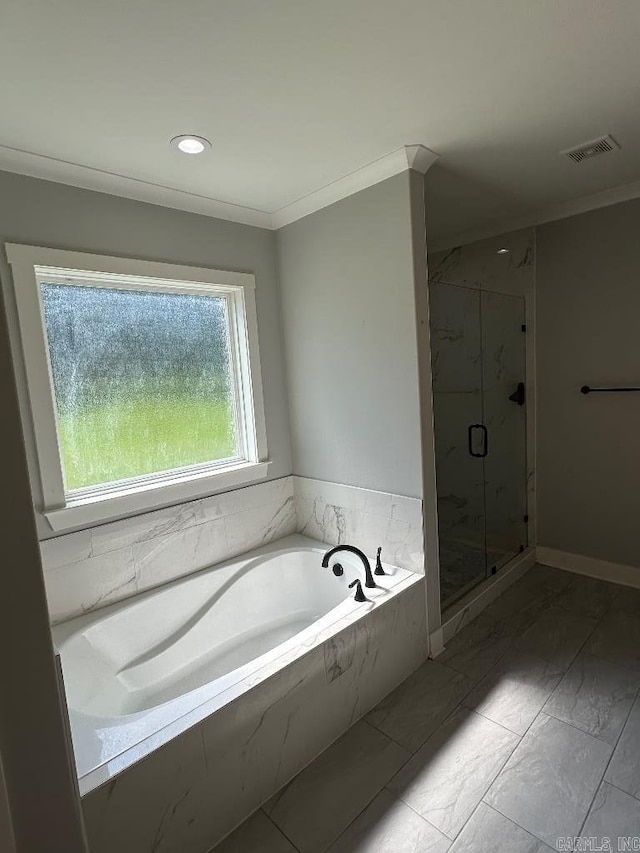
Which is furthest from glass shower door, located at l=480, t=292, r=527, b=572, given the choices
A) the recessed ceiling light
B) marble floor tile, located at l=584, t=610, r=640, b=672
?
the recessed ceiling light

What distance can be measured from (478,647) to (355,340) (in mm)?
1728

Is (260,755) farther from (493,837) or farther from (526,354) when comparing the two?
(526,354)

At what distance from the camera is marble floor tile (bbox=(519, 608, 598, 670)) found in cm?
218

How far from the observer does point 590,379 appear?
2795mm

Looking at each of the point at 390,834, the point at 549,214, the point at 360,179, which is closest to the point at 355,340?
the point at 360,179

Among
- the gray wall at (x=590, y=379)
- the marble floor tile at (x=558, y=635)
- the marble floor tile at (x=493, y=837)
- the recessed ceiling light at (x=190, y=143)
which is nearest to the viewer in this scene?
the marble floor tile at (x=493, y=837)

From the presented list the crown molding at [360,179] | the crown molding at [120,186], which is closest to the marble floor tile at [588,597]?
the crown molding at [360,179]

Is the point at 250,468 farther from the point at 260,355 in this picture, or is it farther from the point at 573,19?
the point at 573,19

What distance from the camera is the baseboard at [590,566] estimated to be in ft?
8.99

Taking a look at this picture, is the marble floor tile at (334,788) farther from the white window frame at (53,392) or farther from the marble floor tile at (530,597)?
the white window frame at (53,392)

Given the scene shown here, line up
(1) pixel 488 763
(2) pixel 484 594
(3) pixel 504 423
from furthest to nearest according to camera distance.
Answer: (3) pixel 504 423
(2) pixel 484 594
(1) pixel 488 763

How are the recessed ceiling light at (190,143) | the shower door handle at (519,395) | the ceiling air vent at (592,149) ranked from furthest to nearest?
the shower door handle at (519,395)
the ceiling air vent at (592,149)
the recessed ceiling light at (190,143)

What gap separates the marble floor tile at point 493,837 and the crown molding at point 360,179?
2.49 meters

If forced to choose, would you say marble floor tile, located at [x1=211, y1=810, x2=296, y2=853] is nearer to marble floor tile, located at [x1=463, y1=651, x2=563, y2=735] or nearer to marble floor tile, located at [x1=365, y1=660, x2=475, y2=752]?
marble floor tile, located at [x1=365, y1=660, x2=475, y2=752]
